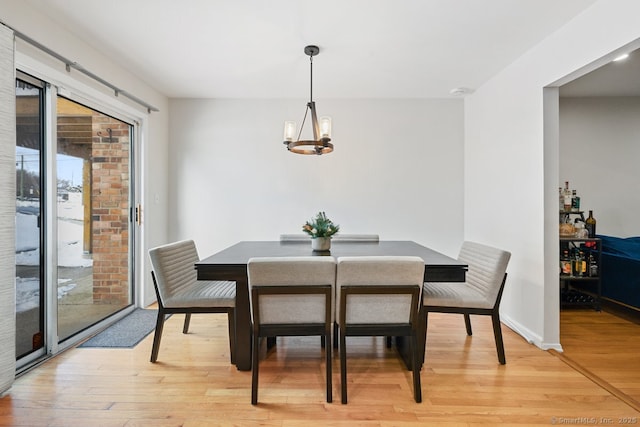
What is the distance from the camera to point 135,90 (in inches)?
128

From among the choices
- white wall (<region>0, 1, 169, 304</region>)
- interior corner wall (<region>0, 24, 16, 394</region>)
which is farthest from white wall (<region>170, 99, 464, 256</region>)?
interior corner wall (<region>0, 24, 16, 394</region>)

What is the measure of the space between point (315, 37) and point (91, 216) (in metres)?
2.56

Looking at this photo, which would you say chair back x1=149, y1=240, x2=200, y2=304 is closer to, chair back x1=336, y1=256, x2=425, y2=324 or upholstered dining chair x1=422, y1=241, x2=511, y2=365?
chair back x1=336, y1=256, x2=425, y2=324

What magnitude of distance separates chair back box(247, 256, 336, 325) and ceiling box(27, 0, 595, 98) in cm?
169

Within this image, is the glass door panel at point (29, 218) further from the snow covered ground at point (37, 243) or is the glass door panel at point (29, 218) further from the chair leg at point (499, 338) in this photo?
the chair leg at point (499, 338)

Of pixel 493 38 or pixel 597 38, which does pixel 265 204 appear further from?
pixel 597 38

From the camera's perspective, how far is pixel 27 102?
2221 mm

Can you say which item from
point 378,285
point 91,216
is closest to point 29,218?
point 91,216

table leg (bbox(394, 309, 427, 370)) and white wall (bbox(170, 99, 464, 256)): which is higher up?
white wall (bbox(170, 99, 464, 256))

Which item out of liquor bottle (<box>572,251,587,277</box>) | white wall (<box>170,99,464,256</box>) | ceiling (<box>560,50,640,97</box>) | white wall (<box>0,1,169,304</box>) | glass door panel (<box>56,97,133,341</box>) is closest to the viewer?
white wall (<box>0,1,169,304</box>)

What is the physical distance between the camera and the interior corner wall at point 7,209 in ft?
5.90

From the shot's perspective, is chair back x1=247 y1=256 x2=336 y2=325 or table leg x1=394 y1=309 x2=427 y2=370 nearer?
chair back x1=247 y1=256 x2=336 y2=325

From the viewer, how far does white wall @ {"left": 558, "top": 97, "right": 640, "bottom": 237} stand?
3.80 meters

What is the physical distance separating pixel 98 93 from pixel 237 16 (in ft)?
4.99
